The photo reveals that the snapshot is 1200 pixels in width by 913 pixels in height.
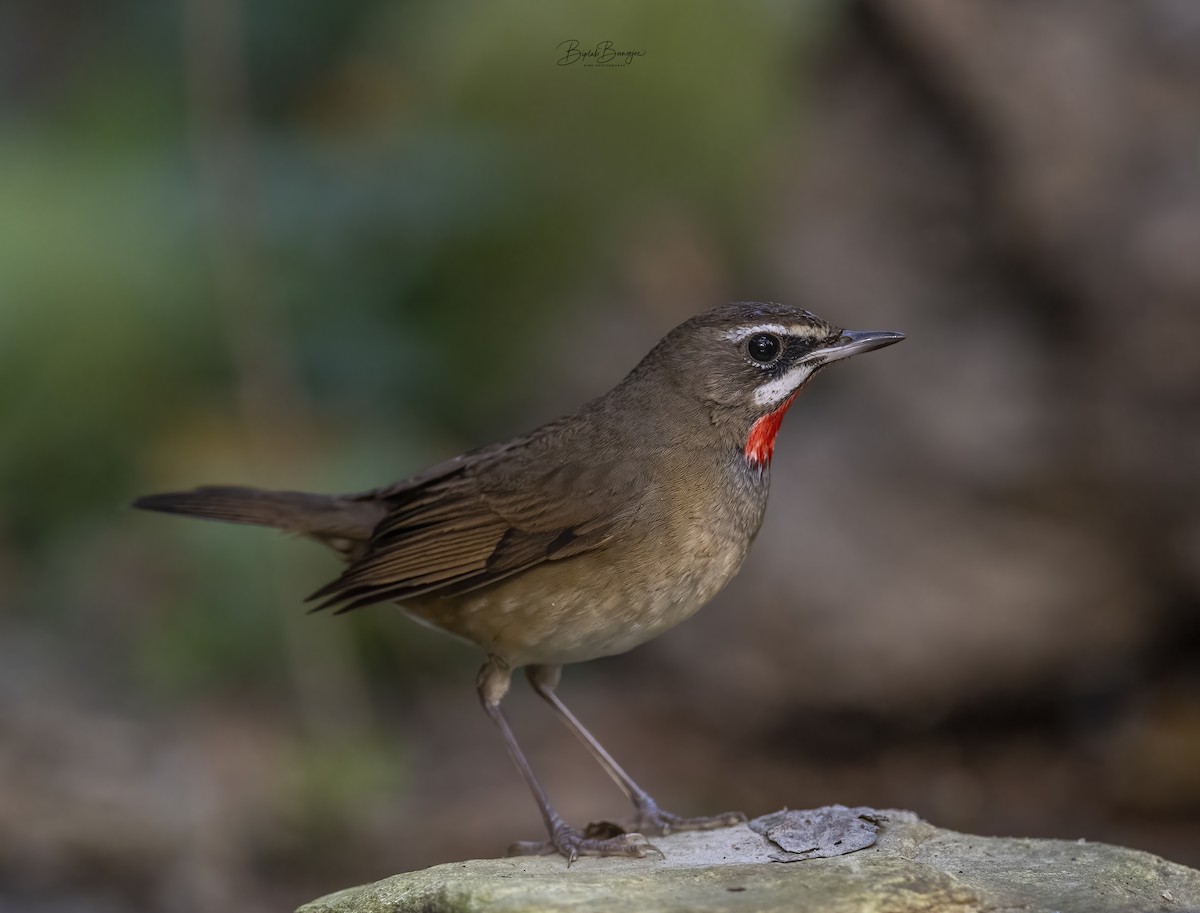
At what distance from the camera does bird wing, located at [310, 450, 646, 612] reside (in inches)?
186

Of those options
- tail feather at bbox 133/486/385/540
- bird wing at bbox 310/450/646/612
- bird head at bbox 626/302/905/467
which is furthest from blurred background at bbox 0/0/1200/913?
bird head at bbox 626/302/905/467

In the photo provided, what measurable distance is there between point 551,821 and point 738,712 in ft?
12.4

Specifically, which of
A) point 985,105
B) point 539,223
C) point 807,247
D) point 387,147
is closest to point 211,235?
point 387,147

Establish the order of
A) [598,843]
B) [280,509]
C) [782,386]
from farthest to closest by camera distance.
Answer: [280,509] < [782,386] < [598,843]

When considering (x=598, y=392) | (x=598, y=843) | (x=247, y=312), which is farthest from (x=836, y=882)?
(x=598, y=392)

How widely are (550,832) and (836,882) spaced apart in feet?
3.85

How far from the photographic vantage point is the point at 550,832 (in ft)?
15.1

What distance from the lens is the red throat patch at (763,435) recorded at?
15.8 ft

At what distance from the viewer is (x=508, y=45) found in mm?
8602

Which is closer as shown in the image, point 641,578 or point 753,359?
point 641,578

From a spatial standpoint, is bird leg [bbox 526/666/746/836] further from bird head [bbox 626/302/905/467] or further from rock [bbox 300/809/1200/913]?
bird head [bbox 626/302/905/467]

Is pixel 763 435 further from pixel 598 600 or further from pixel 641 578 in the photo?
pixel 598 600

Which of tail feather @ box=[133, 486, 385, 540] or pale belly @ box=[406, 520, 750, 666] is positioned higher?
tail feather @ box=[133, 486, 385, 540]
